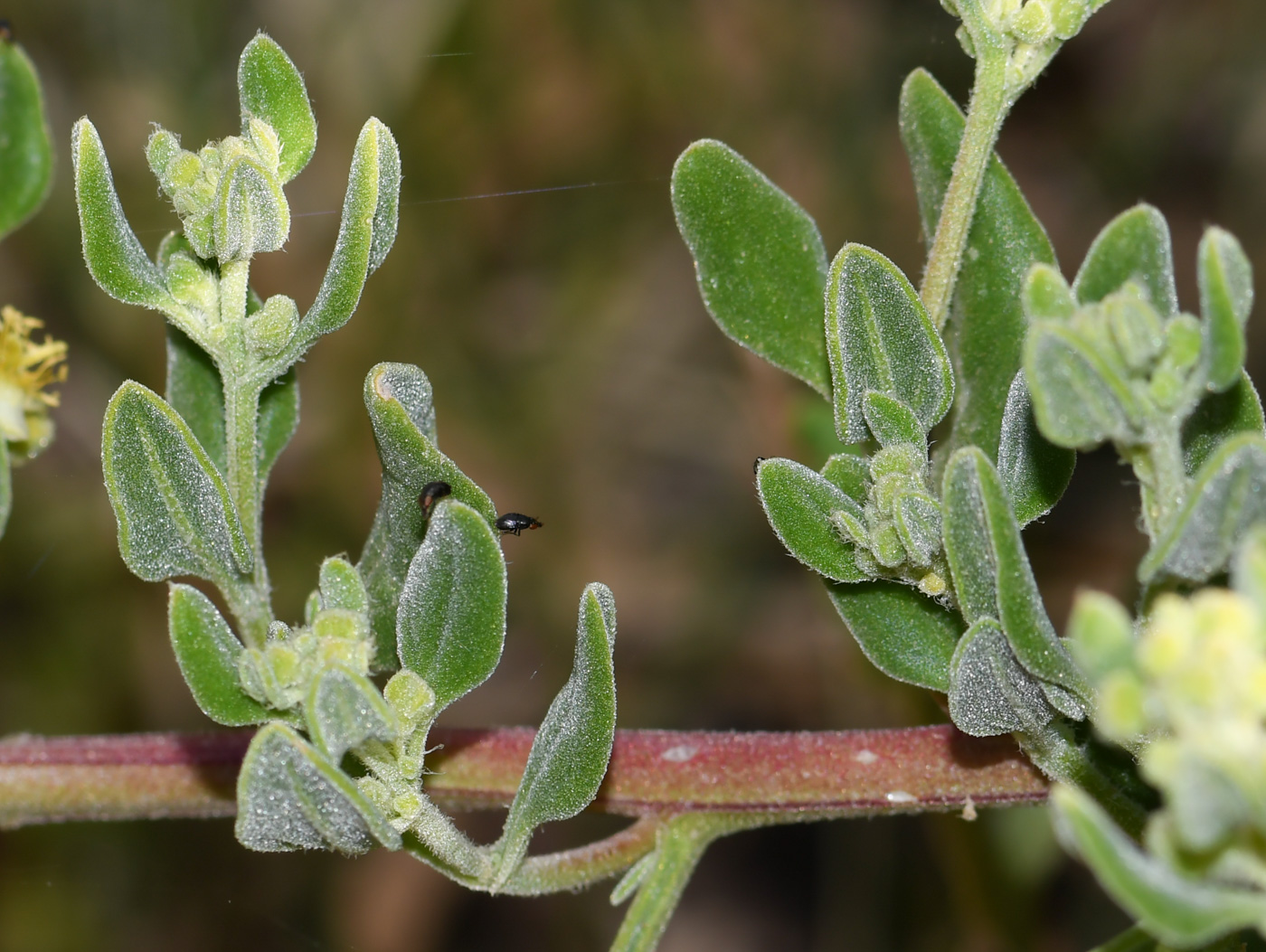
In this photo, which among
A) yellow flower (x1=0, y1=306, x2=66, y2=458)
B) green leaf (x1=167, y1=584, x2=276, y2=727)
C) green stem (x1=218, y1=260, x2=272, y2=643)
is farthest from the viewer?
yellow flower (x1=0, y1=306, x2=66, y2=458)

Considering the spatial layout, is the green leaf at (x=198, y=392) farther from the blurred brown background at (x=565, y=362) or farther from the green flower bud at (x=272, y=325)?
the blurred brown background at (x=565, y=362)

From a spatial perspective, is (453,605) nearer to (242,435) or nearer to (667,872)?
(242,435)

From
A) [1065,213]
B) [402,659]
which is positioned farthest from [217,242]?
[1065,213]

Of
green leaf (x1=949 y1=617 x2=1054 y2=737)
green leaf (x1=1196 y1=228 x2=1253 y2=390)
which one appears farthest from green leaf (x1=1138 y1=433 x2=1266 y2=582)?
green leaf (x1=949 y1=617 x2=1054 y2=737)

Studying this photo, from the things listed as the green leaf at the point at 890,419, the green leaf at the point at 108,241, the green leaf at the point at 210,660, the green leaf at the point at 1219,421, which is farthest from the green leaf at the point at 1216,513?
the green leaf at the point at 108,241

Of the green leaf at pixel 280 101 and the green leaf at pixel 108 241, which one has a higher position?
the green leaf at pixel 280 101

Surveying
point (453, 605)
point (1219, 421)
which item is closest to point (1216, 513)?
point (1219, 421)

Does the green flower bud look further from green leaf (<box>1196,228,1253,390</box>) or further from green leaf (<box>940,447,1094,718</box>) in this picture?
green leaf (<box>1196,228,1253,390</box>)
